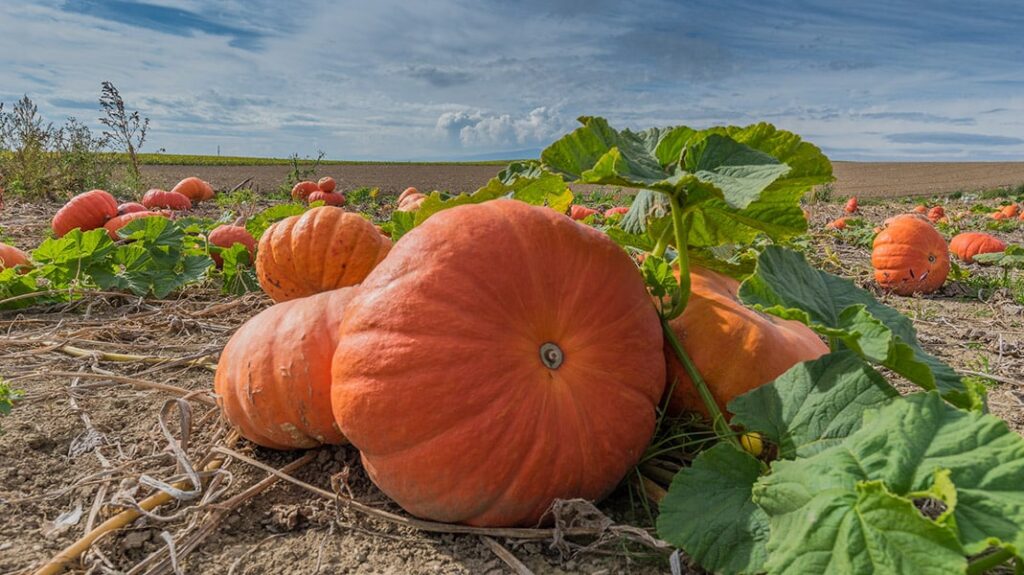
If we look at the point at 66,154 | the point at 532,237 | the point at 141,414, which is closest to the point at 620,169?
the point at 532,237

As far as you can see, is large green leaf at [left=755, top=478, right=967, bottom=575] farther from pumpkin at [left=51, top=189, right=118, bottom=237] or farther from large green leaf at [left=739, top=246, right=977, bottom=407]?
pumpkin at [left=51, top=189, right=118, bottom=237]

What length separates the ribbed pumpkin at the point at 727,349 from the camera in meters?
2.05

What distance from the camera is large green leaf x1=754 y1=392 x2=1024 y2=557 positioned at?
122 centimetres

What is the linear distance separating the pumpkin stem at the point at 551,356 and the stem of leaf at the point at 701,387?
15.9 inches

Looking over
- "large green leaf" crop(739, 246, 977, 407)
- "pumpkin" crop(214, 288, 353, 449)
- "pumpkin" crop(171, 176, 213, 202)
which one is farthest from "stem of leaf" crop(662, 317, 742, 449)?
"pumpkin" crop(171, 176, 213, 202)

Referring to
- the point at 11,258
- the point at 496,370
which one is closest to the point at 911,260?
the point at 496,370

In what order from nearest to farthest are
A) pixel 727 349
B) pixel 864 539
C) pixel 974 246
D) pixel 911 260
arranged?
pixel 864 539, pixel 727 349, pixel 911 260, pixel 974 246

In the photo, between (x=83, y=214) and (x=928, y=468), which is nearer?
(x=928, y=468)

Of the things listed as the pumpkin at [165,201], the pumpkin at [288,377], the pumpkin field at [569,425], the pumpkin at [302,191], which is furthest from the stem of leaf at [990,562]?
the pumpkin at [302,191]

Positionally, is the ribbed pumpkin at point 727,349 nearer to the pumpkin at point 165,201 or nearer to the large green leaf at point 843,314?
the large green leaf at point 843,314

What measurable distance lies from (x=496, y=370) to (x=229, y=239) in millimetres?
3904

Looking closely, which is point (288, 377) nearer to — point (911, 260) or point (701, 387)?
point (701, 387)

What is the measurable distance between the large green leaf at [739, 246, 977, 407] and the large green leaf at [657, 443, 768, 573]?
35 centimetres

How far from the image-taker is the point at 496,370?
174cm
